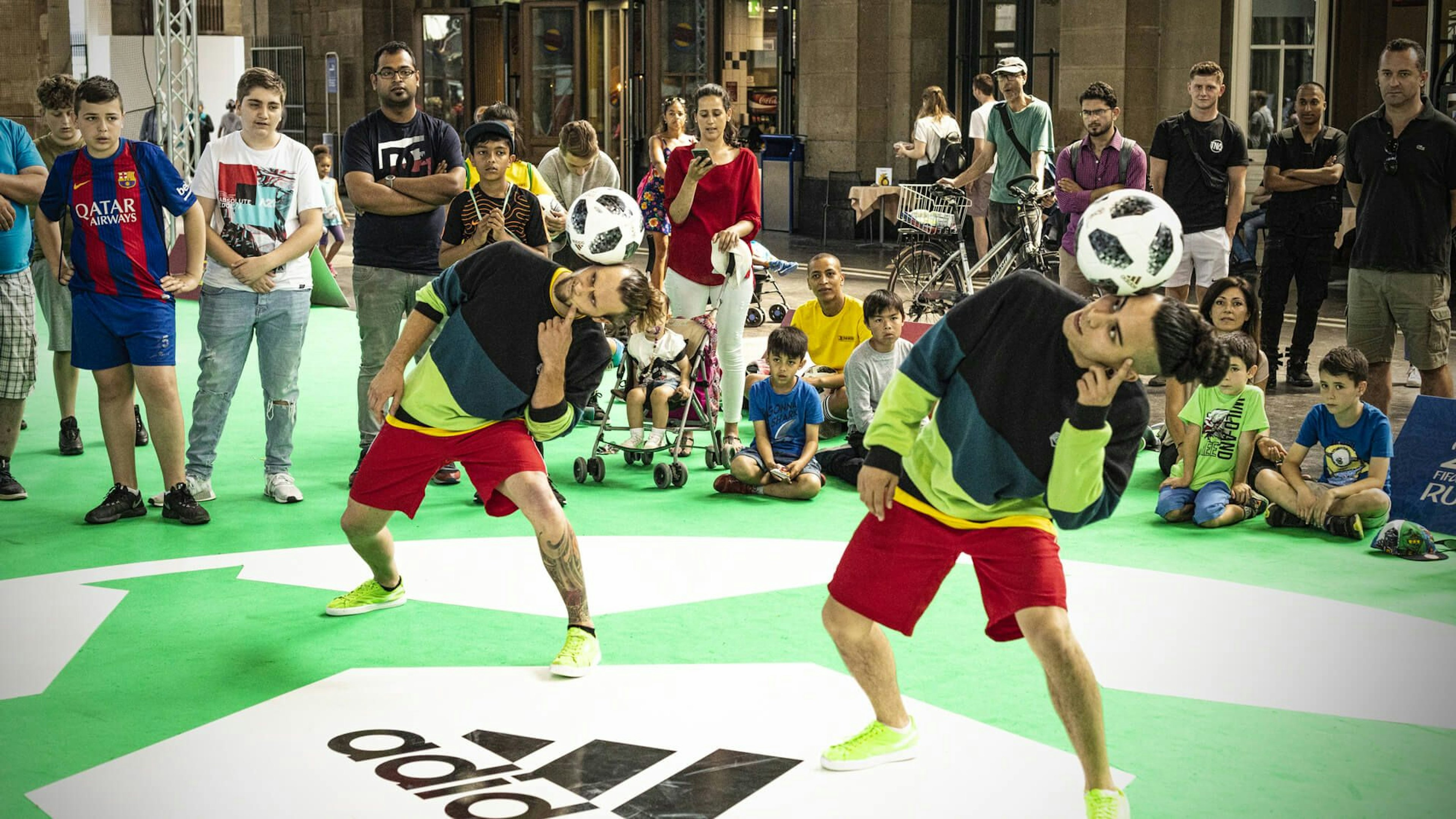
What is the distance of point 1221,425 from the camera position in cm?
734

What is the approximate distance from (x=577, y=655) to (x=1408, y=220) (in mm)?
5483

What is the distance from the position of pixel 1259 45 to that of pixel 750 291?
1119cm

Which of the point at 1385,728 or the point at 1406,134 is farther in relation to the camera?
the point at 1406,134

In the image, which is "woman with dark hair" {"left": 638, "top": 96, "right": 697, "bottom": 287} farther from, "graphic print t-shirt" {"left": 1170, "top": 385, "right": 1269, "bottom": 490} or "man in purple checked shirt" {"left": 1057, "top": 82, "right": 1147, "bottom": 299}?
"graphic print t-shirt" {"left": 1170, "top": 385, "right": 1269, "bottom": 490}

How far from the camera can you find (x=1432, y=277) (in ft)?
26.6

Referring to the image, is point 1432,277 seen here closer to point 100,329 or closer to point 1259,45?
point 100,329

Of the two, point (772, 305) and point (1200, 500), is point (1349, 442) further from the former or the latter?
point (772, 305)

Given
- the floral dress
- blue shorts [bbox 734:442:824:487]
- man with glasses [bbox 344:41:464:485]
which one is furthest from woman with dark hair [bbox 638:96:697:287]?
man with glasses [bbox 344:41:464:485]

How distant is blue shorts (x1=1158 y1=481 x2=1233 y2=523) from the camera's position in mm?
7156

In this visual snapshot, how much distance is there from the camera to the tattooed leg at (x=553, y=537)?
5.07 m

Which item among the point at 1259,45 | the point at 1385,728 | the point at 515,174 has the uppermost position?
the point at 1259,45

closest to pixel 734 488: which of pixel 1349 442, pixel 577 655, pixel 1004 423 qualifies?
pixel 577 655

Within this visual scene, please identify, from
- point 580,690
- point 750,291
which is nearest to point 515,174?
point 750,291

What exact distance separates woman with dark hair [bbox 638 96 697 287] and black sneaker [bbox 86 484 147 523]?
2.71 meters
